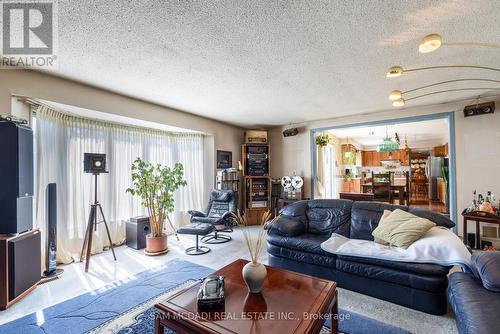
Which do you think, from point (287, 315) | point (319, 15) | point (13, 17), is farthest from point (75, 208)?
point (319, 15)

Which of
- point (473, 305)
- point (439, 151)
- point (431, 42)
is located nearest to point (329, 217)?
point (473, 305)

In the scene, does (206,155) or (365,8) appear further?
(206,155)

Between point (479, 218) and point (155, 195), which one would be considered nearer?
point (479, 218)

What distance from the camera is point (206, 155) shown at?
16.8ft

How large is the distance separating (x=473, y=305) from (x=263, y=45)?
2393 mm

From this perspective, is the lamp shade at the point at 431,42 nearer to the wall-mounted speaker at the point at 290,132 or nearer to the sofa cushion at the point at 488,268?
the sofa cushion at the point at 488,268

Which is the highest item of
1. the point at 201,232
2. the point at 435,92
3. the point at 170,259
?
the point at 435,92

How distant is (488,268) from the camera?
5.02 ft

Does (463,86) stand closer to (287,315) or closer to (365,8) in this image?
(365,8)

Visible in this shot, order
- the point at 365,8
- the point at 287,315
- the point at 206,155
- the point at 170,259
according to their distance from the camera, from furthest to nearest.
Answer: the point at 206,155, the point at 170,259, the point at 365,8, the point at 287,315

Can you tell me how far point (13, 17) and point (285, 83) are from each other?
257 cm

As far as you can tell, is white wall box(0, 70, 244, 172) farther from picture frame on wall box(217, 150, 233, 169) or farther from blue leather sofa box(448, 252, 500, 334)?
blue leather sofa box(448, 252, 500, 334)

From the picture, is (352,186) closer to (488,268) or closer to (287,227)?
(287,227)

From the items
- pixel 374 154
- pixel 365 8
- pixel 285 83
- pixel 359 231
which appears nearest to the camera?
pixel 365 8
